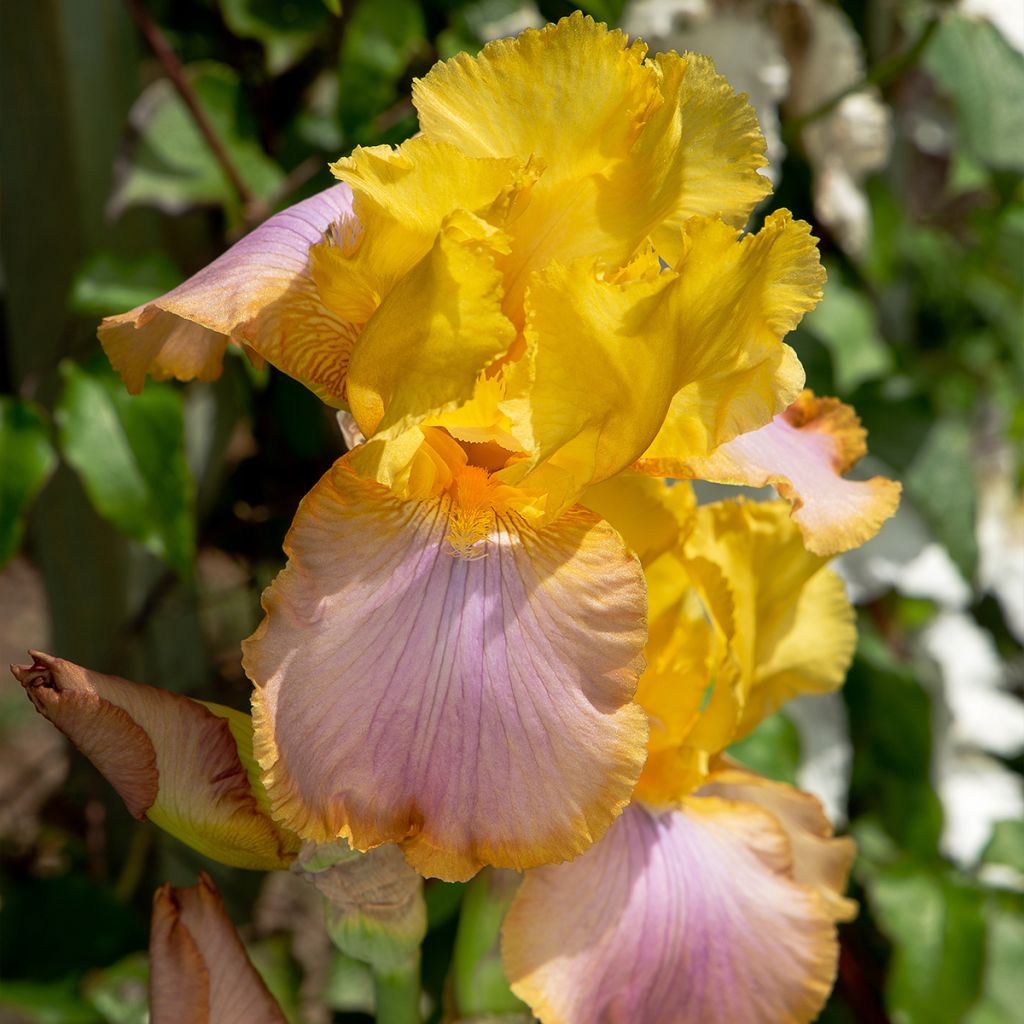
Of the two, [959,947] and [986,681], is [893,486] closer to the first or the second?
[959,947]

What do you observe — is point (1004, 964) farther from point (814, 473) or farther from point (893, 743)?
point (814, 473)

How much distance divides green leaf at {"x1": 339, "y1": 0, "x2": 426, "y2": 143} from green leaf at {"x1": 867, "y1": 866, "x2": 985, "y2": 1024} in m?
0.70

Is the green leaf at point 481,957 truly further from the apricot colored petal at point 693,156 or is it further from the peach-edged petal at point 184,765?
the apricot colored petal at point 693,156

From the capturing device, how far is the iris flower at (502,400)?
380mm

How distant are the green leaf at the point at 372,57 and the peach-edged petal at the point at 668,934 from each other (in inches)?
20.2

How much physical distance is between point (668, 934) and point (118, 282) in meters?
0.53

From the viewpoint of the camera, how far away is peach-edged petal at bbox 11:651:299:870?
42 cm

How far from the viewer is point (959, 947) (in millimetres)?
948

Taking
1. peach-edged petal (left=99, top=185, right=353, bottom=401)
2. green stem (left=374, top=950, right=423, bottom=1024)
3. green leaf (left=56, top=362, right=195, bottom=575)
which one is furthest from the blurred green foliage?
peach-edged petal (left=99, top=185, right=353, bottom=401)

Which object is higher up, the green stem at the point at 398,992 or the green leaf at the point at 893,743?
the green stem at the point at 398,992

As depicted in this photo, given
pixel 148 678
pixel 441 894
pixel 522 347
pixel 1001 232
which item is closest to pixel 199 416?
pixel 148 678

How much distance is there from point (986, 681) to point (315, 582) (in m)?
1.07

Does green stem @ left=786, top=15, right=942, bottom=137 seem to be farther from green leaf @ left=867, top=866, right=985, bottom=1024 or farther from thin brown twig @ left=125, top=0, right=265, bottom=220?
green leaf @ left=867, top=866, right=985, bottom=1024

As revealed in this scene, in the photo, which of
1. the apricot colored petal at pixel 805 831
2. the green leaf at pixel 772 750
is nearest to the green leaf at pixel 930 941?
the green leaf at pixel 772 750
